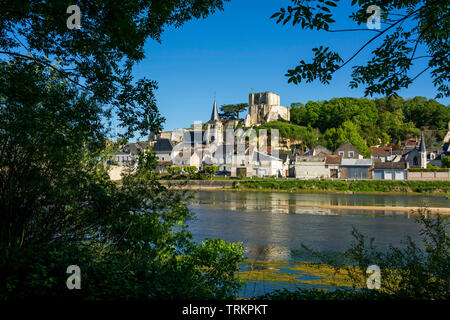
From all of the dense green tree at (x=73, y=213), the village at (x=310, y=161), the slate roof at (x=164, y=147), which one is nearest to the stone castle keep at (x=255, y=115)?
the village at (x=310, y=161)

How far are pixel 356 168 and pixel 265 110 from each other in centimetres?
5707

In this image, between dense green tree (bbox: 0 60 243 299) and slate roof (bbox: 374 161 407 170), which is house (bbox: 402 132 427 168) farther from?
dense green tree (bbox: 0 60 243 299)

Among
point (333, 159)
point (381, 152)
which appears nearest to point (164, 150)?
point (333, 159)

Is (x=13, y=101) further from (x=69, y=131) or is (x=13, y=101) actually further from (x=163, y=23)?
(x=163, y=23)

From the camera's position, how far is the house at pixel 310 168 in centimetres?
5919

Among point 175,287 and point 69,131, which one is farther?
point 69,131

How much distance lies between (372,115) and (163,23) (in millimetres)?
96035

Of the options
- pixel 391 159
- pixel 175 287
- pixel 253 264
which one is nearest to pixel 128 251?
pixel 175 287

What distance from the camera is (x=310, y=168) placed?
197 feet

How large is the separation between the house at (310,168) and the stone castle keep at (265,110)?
49.0m

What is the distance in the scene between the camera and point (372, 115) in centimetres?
9406

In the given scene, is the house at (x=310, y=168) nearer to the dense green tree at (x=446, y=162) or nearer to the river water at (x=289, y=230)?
the dense green tree at (x=446, y=162)

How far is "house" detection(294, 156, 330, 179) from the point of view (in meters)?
59.2

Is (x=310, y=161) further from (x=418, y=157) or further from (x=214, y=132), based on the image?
(x=214, y=132)
